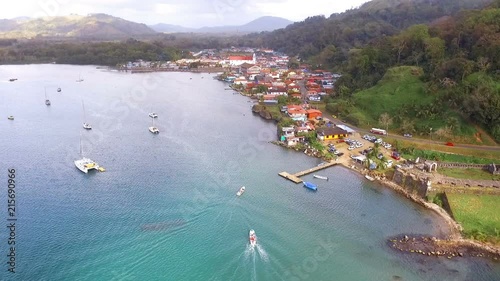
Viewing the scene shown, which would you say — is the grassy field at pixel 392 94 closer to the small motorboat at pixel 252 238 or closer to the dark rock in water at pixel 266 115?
the dark rock in water at pixel 266 115

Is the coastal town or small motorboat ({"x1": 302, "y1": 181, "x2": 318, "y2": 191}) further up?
the coastal town

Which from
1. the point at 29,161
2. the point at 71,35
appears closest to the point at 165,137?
the point at 29,161

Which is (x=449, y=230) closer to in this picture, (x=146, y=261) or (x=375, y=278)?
(x=375, y=278)

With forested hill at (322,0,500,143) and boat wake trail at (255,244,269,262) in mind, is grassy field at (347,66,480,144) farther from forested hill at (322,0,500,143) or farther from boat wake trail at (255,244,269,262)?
boat wake trail at (255,244,269,262)

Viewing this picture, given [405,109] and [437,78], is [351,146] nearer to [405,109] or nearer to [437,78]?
[405,109]

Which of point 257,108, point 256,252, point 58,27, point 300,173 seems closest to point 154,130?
point 257,108

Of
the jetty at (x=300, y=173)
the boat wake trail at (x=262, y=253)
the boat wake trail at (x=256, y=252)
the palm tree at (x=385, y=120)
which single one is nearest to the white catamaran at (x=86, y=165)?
the jetty at (x=300, y=173)

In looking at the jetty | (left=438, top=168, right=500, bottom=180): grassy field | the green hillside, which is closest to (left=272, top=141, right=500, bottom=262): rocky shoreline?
(left=438, top=168, right=500, bottom=180): grassy field
